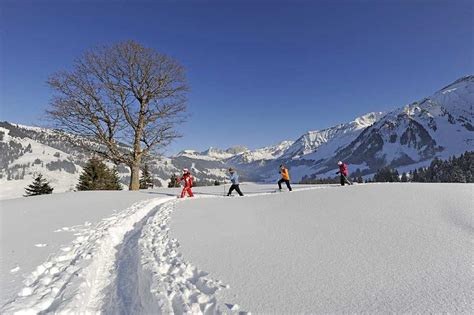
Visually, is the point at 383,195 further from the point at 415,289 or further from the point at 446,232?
the point at 415,289

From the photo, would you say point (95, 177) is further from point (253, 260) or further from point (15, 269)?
point (253, 260)

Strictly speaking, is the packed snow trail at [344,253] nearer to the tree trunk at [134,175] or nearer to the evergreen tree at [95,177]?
the tree trunk at [134,175]

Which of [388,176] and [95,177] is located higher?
[95,177]

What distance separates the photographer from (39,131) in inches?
793

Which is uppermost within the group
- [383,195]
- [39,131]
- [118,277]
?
[39,131]

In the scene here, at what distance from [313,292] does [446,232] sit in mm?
4792

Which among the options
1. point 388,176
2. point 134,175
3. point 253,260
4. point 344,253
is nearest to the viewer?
point 253,260

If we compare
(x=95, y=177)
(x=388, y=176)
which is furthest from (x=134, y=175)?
(x=388, y=176)

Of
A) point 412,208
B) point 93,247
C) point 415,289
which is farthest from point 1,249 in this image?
point 412,208

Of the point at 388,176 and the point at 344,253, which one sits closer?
the point at 344,253

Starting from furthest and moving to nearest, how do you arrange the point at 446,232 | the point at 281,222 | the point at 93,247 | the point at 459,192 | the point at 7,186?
the point at 7,186
the point at 459,192
the point at 281,222
the point at 93,247
the point at 446,232

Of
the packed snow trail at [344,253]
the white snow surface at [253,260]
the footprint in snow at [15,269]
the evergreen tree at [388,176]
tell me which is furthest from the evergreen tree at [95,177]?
the evergreen tree at [388,176]

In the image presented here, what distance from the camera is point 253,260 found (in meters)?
5.80

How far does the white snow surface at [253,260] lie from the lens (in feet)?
14.0
